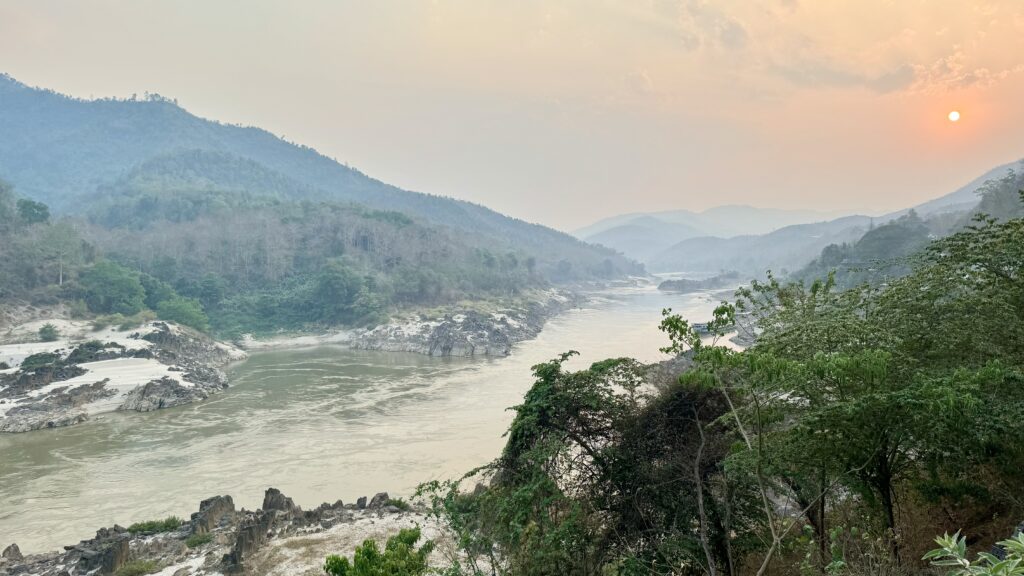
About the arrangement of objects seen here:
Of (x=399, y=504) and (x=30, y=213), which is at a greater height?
(x=30, y=213)

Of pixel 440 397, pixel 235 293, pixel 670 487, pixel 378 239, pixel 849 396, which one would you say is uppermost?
pixel 378 239

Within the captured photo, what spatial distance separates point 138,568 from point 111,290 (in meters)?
45.7

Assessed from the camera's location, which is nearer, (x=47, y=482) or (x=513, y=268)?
(x=47, y=482)

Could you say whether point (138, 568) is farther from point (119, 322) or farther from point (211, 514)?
point (119, 322)

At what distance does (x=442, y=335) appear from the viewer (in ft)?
171

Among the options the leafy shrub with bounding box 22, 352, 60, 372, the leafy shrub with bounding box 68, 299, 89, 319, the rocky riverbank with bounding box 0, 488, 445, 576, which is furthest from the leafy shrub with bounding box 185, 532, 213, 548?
the leafy shrub with bounding box 68, 299, 89, 319

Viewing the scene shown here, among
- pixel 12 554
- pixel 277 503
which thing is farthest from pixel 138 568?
pixel 12 554

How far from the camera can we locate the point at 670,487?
9.11m

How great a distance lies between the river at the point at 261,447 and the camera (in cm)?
1991

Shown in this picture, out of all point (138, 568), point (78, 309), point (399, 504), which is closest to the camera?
point (138, 568)

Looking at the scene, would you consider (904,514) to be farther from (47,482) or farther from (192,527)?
(47,482)

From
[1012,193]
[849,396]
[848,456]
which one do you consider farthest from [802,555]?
[1012,193]

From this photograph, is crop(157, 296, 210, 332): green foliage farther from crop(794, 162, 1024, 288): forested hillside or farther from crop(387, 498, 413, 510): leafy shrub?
crop(794, 162, 1024, 288): forested hillside

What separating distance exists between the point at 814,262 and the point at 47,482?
283ft
